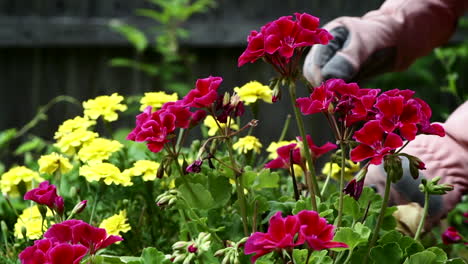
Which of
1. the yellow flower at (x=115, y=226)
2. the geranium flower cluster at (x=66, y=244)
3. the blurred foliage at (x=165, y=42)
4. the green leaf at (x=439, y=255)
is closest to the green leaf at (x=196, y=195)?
the yellow flower at (x=115, y=226)

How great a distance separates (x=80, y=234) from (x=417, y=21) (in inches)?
44.1

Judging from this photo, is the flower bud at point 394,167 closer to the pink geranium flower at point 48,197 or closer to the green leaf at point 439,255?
the green leaf at point 439,255

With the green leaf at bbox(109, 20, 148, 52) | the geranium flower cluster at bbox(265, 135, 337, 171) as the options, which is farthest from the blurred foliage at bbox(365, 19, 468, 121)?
the geranium flower cluster at bbox(265, 135, 337, 171)

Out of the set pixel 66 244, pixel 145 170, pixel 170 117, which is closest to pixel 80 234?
pixel 66 244

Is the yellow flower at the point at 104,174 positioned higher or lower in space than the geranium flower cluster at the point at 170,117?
lower

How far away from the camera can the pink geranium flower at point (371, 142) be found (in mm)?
948

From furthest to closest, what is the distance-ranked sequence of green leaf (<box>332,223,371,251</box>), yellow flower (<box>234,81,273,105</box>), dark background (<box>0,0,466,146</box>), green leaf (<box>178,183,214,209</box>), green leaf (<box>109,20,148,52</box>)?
1. dark background (<box>0,0,466,146</box>)
2. green leaf (<box>109,20,148,52</box>)
3. yellow flower (<box>234,81,273,105</box>)
4. green leaf (<box>178,183,214,209</box>)
5. green leaf (<box>332,223,371,251</box>)

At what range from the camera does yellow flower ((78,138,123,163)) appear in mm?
1350

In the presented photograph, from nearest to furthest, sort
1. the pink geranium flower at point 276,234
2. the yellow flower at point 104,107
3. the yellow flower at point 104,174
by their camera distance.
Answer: the pink geranium flower at point 276,234, the yellow flower at point 104,174, the yellow flower at point 104,107

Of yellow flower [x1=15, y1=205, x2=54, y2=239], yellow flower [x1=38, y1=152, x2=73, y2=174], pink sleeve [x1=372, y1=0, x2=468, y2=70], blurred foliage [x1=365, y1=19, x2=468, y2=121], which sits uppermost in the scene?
pink sleeve [x1=372, y1=0, x2=468, y2=70]

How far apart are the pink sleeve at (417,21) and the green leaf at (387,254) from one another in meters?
0.80

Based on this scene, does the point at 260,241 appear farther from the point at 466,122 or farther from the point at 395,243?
the point at 466,122

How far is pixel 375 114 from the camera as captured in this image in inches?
39.0

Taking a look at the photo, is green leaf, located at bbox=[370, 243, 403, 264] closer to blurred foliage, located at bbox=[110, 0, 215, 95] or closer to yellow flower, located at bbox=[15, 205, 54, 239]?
yellow flower, located at bbox=[15, 205, 54, 239]
